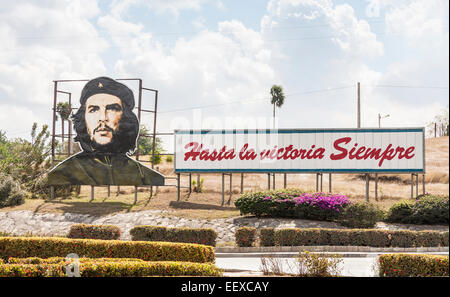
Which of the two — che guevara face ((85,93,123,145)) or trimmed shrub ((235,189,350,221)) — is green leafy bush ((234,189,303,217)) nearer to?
trimmed shrub ((235,189,350,221))

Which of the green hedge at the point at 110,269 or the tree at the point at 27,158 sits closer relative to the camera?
the green hedge at the point at 110,269

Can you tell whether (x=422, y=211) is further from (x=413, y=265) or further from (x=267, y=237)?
(x=413, y=265)

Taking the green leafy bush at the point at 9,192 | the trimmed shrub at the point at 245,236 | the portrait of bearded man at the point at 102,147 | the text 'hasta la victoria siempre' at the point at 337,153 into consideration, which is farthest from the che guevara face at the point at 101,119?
the trimmed shrub at the point at 245,236

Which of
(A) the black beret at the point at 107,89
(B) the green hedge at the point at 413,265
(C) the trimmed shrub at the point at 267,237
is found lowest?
(C) the trimmed shrub at the point at 267,237

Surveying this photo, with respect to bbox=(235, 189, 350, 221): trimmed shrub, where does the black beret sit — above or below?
above

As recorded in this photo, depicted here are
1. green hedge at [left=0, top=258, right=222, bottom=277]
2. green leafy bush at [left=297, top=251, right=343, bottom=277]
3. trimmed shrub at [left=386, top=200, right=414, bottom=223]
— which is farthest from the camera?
trimmed shrub at [left=386, top=200, right=414, bottom=223]

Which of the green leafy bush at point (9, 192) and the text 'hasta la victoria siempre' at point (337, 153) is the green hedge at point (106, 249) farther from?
the text 'hasta la victoria siempre' at point (337, 153)

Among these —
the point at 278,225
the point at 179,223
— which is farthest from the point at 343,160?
the point at 179,223

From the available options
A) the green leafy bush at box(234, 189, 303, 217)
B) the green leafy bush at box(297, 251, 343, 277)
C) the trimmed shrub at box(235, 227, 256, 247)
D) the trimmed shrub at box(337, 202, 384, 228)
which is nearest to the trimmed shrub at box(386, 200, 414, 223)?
the trimmed shrub at box(337, 202, 384, 228)

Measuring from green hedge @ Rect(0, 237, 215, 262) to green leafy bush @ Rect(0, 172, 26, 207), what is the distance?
13209mm

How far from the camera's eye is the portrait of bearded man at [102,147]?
29875mm

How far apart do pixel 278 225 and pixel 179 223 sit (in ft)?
16.6

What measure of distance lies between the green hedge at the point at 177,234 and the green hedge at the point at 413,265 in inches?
370

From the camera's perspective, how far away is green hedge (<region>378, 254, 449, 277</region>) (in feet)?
35.9
